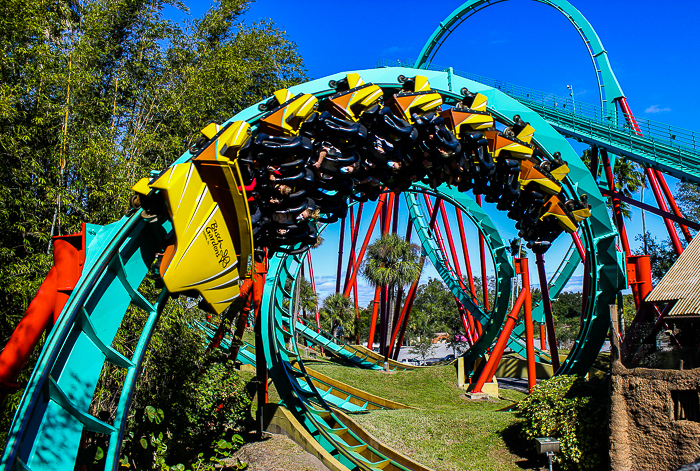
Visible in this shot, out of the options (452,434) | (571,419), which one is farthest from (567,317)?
(571,419)

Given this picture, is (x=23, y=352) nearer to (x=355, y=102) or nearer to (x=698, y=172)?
(x=355, y=102)

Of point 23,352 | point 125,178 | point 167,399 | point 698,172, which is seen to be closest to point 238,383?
point 167,399

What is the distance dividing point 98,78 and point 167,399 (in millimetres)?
4690

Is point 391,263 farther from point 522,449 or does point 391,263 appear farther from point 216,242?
point 216,242

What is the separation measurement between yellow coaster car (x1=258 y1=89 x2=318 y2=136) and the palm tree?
14067 millimetres

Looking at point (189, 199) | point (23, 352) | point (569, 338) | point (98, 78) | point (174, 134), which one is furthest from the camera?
point (569, 338)

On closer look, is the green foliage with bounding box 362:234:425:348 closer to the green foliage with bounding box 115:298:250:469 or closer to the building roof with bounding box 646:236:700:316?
the green foliage with bounding box 115:298:250:469

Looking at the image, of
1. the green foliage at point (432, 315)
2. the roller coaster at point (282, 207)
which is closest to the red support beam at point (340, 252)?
the green foliage at point (432, 315)

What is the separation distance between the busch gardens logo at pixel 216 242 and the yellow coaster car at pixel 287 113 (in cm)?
89

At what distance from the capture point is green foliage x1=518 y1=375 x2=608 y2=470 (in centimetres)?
531

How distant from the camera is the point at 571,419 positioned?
18.8 feet

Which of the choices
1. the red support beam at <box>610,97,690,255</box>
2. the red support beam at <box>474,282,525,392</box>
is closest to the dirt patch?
the red support beam at <box>474,282,525,392</box>

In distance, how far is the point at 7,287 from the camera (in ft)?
15.8

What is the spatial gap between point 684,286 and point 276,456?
582 cm
